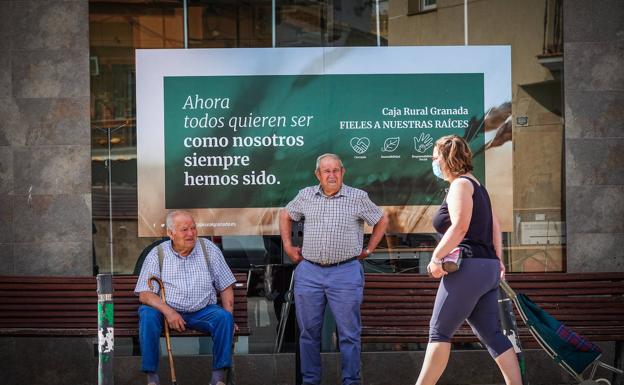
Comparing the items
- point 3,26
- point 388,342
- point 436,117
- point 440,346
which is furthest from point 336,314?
point 3,26

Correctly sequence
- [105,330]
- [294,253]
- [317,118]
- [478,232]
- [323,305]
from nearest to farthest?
[105,330] → [478,232] → [323,305] → [294,253] → [317,118]

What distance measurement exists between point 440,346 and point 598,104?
3367 mm

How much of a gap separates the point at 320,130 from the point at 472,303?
9.59ft

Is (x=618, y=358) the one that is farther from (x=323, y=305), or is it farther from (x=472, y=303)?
(x=323, y=305)

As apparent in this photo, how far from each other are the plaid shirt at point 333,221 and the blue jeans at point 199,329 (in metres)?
0.79

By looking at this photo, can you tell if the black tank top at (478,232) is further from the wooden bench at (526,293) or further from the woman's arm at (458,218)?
the wooden bench at (526,293)

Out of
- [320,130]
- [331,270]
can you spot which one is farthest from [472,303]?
[320,130]

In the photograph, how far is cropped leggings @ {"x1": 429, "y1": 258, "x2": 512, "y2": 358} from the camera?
6453mm

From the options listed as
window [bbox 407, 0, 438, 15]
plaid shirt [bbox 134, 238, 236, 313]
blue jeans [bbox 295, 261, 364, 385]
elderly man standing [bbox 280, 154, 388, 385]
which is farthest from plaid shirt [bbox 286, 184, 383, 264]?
window [bbox 407, 0, 438, 15]

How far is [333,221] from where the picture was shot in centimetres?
768

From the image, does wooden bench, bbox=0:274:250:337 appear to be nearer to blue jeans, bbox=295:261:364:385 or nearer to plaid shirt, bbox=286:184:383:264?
blue jeans, bbox=295:261:364:385

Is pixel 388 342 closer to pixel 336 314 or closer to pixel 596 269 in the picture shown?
pixel 336 314

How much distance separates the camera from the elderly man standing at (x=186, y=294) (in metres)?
7.37

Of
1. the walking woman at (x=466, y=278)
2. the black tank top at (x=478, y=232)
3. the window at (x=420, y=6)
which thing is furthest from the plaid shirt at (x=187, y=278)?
the window at (x=420, y=6)
